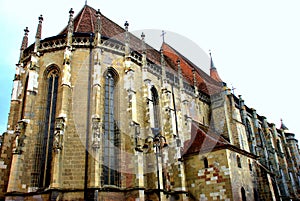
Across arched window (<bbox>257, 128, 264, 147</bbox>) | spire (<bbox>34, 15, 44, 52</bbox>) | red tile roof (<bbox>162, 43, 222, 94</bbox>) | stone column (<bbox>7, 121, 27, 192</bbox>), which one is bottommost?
stone column (<bbox>7, 121, 27, 192</bbox>)

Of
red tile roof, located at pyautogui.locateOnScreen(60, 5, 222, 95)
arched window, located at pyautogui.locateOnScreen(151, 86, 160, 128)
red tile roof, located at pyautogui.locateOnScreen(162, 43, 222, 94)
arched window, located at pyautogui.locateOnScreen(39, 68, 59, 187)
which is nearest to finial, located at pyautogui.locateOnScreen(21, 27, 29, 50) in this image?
red tile roof, located at pyautogui.locateOnScreen(60, 5, 222, 95)

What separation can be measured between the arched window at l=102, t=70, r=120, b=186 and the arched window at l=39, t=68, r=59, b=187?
283cm

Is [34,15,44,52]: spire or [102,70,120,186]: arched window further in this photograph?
[34,15,44,52]: spire

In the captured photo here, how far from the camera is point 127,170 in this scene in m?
15.6

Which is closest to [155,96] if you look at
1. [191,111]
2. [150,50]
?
[191,111]

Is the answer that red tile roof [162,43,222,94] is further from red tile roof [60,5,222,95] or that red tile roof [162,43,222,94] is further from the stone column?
the stone column

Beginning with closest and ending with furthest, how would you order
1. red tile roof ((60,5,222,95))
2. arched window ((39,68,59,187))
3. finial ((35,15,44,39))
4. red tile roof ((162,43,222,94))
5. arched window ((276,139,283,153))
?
arched window ((39,68,59,187))
finial ((35,15,44,39))
red tile roof ((60,5,222,95))
red tile roof ((162,43,222,94))
arched window ((276,139,283,153))

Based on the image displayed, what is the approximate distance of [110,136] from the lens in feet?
53.1

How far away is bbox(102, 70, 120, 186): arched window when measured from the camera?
15.2 meters

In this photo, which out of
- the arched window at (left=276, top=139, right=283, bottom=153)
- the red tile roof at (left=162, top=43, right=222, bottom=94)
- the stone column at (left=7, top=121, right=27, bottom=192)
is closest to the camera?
the stone column at (left=7, top=121, right=27, bottom=192)

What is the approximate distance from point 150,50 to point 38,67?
11.3m

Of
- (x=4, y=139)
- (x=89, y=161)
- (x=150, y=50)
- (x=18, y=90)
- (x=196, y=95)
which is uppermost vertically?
(x=150, y=50)

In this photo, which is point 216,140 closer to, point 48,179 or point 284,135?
point 48,179

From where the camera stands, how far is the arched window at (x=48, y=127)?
14.4 meters
